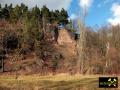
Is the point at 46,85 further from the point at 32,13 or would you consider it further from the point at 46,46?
the point at 32,13

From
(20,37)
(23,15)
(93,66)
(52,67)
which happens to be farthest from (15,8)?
(93,66)

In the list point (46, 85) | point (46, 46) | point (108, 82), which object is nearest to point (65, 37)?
point (46, 46)

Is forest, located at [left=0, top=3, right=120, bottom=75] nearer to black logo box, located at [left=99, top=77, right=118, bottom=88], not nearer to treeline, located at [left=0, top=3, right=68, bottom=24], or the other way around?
treeline, located at [left=0, top=3, right=68, bottom=24]


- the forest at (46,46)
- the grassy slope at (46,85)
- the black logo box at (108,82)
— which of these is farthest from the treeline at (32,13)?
the black logo box at (108,82)

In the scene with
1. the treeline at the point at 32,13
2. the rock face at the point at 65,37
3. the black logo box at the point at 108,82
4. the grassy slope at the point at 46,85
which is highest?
the treeline at the point at 32,13

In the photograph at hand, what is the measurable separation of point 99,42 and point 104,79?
7111cm

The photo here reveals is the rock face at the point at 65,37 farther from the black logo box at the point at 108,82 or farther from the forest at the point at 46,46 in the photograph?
the black logo box at the point at 108,82

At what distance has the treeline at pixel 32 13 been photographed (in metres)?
90.1

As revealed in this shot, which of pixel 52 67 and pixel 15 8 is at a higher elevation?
pixel 15 8

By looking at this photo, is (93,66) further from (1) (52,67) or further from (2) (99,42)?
(2) (99,42)

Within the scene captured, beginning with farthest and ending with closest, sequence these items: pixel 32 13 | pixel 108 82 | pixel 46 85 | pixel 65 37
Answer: pixel 65 37 < pixel 32 13 < pixel 46 85 < pixel 108 82

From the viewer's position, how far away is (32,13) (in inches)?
3612

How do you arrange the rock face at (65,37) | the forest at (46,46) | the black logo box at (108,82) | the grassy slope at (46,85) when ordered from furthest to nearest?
the rock face at (65,37), the forest at (46,46), the grassy slope at (46,85), the black logo box at (108,82)

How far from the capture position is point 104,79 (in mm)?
18359
